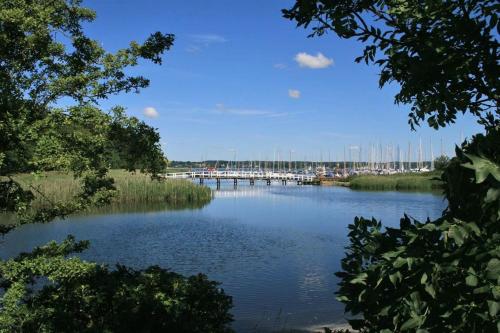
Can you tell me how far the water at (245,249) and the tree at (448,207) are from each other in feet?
27.4

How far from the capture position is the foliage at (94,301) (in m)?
5.97

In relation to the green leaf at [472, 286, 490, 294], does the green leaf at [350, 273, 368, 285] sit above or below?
below

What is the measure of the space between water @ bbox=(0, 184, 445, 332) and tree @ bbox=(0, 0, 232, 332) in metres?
4.42

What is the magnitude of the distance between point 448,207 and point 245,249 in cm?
2017

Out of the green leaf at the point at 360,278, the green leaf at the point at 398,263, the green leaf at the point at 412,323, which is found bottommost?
the green leaf at the point at 412,323

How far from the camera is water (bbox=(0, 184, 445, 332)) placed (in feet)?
43.6

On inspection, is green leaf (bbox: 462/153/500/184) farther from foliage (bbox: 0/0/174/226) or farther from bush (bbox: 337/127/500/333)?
foliage (bbox: 0/0/174/226)

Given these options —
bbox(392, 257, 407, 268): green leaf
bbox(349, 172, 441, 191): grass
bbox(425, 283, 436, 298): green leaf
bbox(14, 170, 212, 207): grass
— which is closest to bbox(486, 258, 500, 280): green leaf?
bbox(425, 283, 436, 298): green leaf

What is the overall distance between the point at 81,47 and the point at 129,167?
6.50ft

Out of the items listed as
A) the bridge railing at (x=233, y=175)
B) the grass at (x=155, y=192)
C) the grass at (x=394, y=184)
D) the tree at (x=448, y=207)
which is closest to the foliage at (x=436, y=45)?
the tree at (x=448, y=207)

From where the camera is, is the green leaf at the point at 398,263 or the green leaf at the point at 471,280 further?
the green leaf at the point at 398,263

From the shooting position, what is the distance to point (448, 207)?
8.45 feet

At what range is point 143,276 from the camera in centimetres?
721

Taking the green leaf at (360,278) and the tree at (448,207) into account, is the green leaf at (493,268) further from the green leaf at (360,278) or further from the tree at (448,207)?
the green leaf at (360,278)
